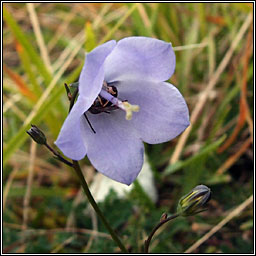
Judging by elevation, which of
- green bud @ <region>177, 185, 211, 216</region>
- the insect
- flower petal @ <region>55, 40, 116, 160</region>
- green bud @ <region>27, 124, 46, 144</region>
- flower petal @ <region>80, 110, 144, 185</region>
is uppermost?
flower petal @ <region>55, 40, 116, 160</region>

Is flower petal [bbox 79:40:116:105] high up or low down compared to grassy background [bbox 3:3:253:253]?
up

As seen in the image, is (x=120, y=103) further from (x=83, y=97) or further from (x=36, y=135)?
(x=36, y=135)

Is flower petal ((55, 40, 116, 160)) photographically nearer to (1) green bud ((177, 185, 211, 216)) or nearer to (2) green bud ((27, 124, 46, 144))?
(2) green bud ((27, 124, 46, 144))

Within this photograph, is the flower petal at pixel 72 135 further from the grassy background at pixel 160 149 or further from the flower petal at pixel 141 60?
the grassy background at pixel 160 149

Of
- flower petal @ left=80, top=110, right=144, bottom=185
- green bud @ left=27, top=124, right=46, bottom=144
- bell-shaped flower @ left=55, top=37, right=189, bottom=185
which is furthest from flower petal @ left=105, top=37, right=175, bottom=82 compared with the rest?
green bud @ left=27, top=124, right=46, bottom=144

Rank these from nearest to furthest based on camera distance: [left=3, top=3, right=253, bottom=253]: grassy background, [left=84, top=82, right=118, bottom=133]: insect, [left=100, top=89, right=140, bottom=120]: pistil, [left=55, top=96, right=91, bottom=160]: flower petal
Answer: [left=55, top=96, right=91, bottom=160]: flower petal < [left=100, top=89, right=140, bottom=120]: pistil < [left=84, top=82, right=118, bottom=133]: insect < [left=3, top=3, right=253, bottom=253]: grassy background

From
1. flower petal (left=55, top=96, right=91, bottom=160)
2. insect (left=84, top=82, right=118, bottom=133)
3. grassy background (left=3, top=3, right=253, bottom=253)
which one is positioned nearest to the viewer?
flower petal (left=55, top=96, right=91, bottom=160)

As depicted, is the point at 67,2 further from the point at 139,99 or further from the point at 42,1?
the point at 139,99
